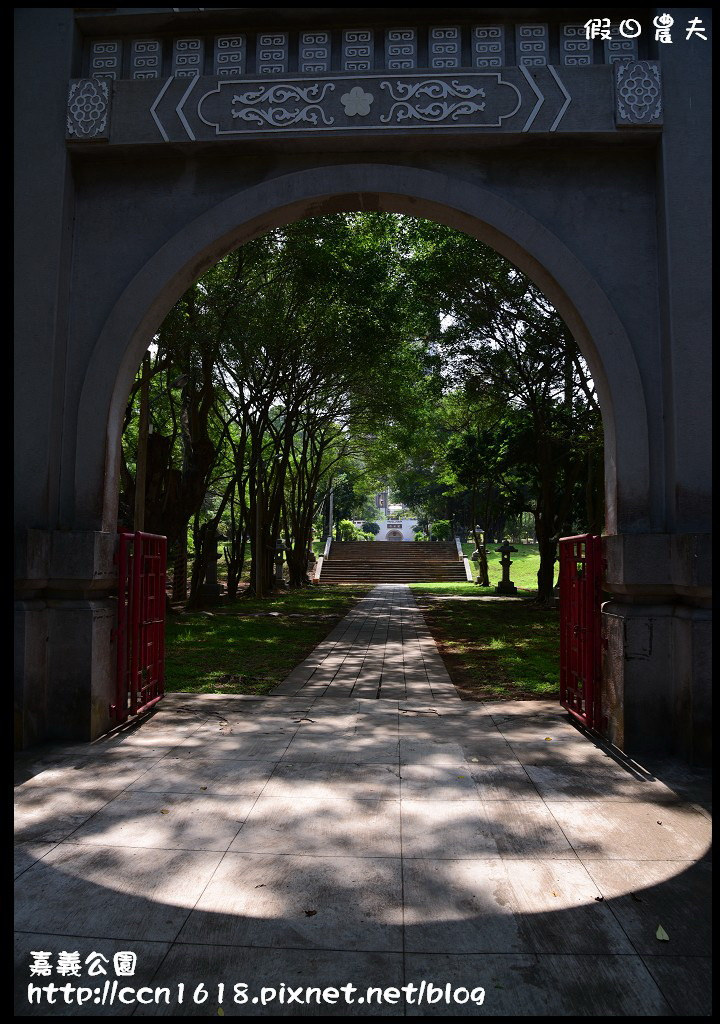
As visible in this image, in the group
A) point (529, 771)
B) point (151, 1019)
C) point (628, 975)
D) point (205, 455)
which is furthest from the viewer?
point (205, 455)

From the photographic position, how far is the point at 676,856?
299cm

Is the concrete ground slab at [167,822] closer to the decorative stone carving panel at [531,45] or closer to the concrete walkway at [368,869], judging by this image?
the concrete walkway at [368,869]

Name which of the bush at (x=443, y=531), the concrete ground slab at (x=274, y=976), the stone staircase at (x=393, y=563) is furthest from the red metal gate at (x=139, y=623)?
the bush at (x=443, y=531)

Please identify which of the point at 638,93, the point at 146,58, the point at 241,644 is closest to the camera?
the point at 638,93

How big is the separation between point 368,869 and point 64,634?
9.28ft

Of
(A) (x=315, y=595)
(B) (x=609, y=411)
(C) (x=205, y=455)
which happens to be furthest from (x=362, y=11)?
(A) (x=315, y=595)

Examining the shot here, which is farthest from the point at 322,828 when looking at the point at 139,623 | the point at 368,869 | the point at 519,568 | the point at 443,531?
the point at 443,531

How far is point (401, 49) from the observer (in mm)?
4863

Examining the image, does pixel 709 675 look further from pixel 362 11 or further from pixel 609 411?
pixel 362 11

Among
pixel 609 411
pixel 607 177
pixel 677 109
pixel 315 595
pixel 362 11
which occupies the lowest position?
pixel 315 595

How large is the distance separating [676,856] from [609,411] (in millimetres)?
2811

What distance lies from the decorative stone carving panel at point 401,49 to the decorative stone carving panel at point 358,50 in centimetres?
11

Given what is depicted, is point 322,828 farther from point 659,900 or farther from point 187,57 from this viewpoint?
point 187,57

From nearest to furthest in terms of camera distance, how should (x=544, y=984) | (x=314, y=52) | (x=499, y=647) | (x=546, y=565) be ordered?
(x=544, y=984) → (x=314, y=52) → (x=499, y=647) → (x=546, y=565)
